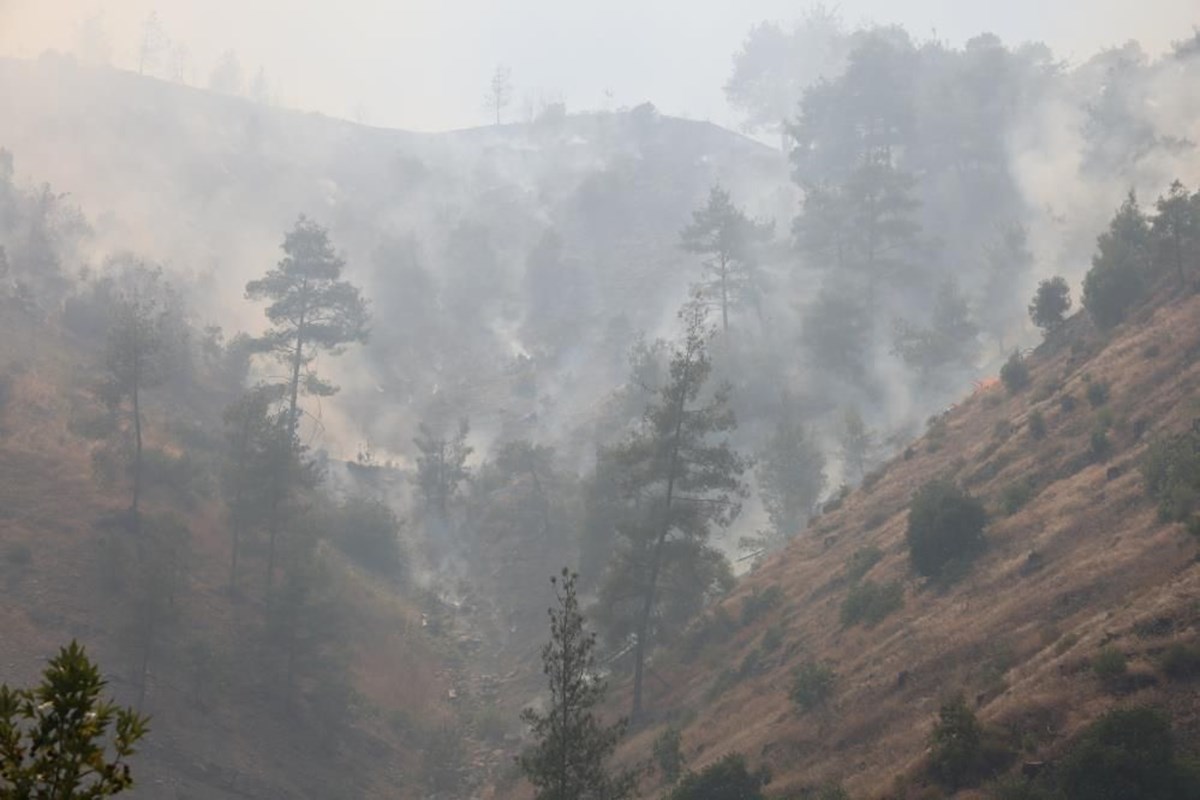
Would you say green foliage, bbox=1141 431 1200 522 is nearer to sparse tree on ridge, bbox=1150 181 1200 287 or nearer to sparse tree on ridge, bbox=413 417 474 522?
sparse tree on ridge, bbox=1150 181 1200 287

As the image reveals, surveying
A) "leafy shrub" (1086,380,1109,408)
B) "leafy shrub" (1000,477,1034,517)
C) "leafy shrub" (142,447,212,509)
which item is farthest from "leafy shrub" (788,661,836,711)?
"leafy shrub" (142,447,212,509)

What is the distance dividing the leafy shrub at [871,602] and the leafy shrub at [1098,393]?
9.96 m

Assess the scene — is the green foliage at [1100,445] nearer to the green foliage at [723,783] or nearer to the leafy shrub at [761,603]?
the leafy shrub at [761,603]

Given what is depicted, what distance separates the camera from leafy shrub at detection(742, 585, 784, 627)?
36.5m

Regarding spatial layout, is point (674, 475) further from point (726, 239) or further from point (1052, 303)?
point (726, 239)

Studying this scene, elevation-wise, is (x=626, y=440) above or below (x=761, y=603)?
above

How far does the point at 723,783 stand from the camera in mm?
22078

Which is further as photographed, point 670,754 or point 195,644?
point 195,644

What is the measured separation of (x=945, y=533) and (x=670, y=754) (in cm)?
1148

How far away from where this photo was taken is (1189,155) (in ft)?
244

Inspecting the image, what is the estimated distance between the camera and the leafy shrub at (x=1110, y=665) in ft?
54.6

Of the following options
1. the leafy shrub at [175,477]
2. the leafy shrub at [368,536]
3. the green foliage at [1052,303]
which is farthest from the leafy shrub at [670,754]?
the leafy shrub at [175,477]

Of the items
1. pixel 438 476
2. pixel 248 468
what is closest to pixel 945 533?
pixel 248 468

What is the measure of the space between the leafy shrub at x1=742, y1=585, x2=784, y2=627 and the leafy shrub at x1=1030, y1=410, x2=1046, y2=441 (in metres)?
11.8
